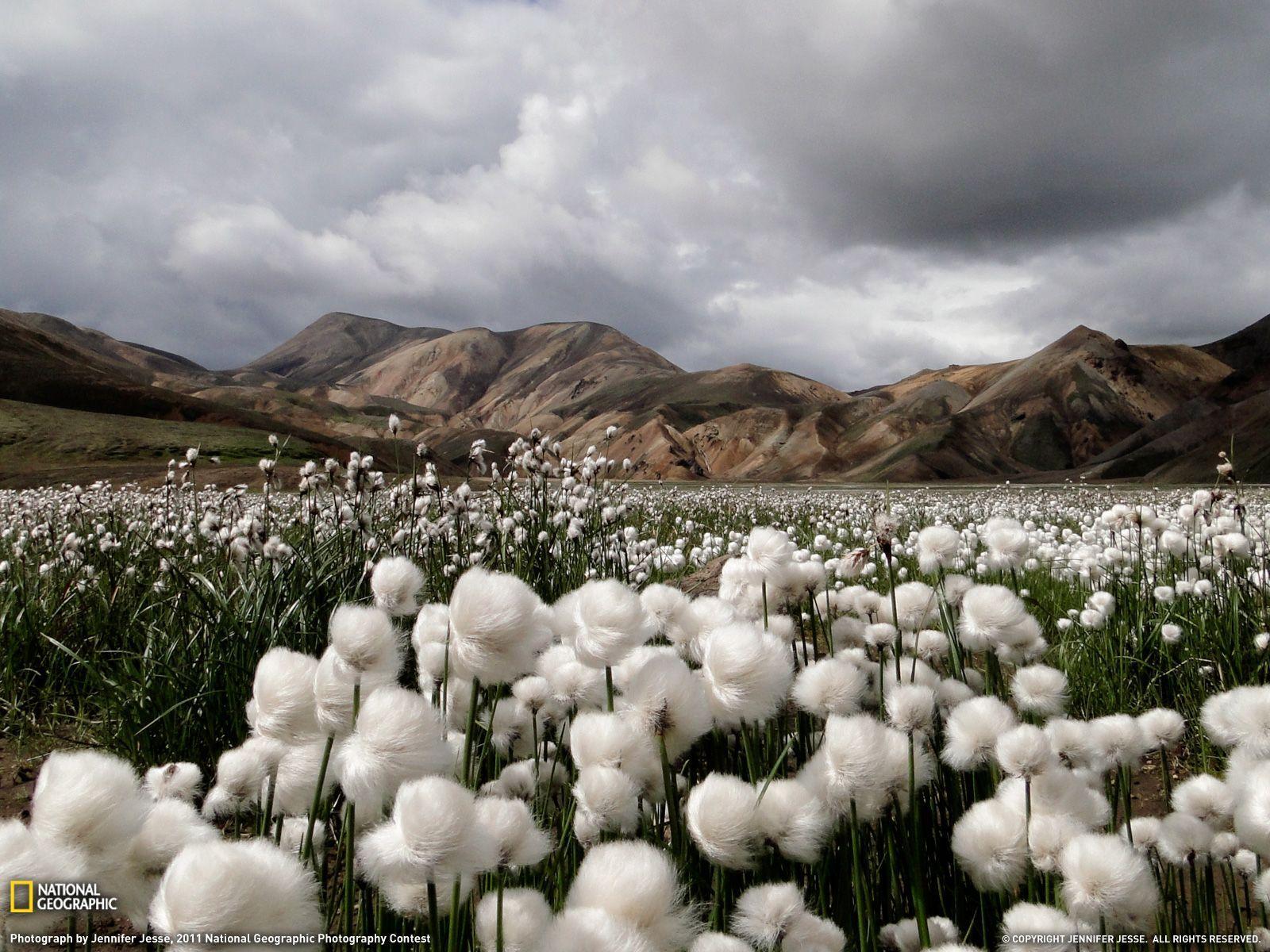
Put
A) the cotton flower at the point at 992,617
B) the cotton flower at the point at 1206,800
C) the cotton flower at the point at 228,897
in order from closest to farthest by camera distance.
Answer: the cotton flower at the point at 228,897, the cotton flower at the point at 1206,800, the cotton flower at the point at 992,617

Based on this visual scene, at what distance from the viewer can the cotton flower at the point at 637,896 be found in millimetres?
1182

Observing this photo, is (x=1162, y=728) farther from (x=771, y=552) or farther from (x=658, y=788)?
(x=658, y=788)

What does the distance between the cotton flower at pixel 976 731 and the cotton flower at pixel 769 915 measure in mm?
612

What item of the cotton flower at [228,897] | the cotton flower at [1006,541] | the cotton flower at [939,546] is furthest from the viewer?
the cotton flower at [1006,541]

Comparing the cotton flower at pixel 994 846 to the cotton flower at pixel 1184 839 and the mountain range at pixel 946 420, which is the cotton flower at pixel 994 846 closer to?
the cotton flower at pixel 1184 839

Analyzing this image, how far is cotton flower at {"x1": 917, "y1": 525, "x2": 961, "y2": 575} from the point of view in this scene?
2439 mm

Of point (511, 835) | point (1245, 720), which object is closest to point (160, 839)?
point (511, 835)

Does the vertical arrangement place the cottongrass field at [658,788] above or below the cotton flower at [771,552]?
below

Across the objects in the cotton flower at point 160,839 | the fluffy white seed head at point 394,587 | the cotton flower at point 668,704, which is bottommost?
the cotton flower at point 160,839

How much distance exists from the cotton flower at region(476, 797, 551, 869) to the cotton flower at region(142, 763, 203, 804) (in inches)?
29.7

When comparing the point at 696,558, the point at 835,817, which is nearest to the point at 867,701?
the point at 835,817

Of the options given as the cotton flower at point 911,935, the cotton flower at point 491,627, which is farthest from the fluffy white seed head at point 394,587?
the cotton flower at point 911,935

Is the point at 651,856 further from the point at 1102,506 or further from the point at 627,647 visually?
the point at 1102,506

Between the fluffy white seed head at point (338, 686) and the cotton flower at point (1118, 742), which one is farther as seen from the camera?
the cotton flower at point (1118, 742)
